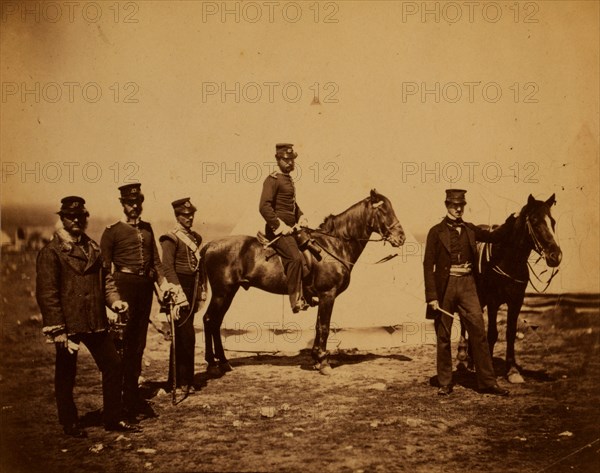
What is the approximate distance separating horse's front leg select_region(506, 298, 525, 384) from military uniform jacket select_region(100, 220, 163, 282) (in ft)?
11.4

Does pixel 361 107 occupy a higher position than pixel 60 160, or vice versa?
pixel 361 107

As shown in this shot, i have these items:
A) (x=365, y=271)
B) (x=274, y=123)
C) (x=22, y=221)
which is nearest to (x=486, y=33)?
(x=274, y=123)

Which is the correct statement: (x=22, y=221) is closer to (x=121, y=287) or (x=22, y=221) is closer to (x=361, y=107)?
(x=121, y=287)

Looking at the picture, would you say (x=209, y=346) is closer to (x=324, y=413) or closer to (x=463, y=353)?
(x=324, y=413)

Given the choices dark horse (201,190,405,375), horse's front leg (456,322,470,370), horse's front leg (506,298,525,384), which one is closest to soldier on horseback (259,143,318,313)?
dark horse (201,190,405,375)

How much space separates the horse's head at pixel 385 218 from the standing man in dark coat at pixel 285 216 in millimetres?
704

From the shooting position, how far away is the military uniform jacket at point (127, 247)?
17.5ft

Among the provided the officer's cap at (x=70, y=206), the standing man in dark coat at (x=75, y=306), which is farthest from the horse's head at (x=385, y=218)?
the officer's cap at (x=70, y=206)

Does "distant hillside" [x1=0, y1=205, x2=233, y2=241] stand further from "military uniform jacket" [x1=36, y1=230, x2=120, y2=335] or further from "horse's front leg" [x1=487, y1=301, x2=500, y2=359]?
"horse's front leg" [x1=487, y1=301, x2=500, y2=359]

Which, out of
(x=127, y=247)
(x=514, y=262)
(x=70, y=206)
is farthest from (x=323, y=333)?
(x=70, y=206)

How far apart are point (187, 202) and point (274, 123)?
1.13 meters

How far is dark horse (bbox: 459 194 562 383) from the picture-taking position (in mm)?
5934

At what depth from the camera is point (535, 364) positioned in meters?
6.27

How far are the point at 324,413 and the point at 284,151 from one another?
2.47 metres
